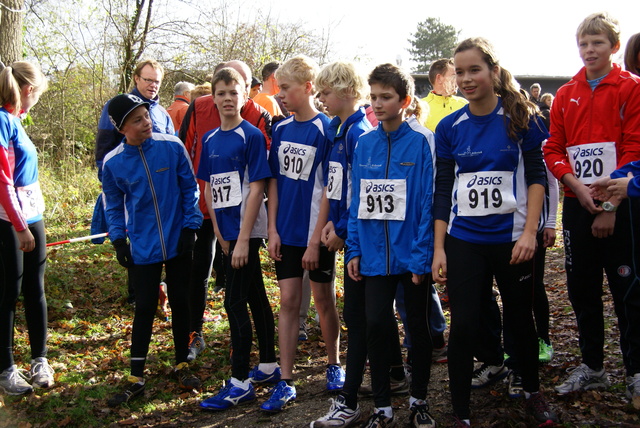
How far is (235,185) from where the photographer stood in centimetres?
420

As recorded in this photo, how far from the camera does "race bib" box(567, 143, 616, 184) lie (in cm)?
358

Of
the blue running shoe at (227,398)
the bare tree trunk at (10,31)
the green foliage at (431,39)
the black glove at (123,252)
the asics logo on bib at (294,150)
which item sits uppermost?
the green foliage at (431,39)

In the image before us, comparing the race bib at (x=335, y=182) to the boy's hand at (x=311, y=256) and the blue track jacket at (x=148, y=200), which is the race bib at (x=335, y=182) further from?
the blue track jacket at (x=148, y=200)

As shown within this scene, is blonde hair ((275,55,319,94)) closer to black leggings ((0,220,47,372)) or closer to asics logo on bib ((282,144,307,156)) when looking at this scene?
asics logo on bib ((282,144,307,156))

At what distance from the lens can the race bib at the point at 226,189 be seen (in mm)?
4199

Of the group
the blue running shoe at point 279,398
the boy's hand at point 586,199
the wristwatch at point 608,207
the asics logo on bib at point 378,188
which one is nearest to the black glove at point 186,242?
the blue running shoe at point 279,398

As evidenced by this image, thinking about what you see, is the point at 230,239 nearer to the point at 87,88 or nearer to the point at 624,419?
the point at 624,419

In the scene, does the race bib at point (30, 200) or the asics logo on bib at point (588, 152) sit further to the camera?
the race bib at point (30, 200)

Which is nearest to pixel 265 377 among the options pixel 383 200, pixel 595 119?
pixel 383 200

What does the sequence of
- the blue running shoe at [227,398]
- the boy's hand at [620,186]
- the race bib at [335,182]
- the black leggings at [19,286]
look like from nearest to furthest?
the boy's hand at [620,186]
the race bib at [335,182]
the blue running shoe at [227,398]
the black leggings at [19,286]

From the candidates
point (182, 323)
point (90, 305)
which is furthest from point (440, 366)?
point (90, 305)

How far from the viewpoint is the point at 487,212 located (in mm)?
3188

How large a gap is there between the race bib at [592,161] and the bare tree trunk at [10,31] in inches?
292

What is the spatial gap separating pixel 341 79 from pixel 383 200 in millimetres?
955
